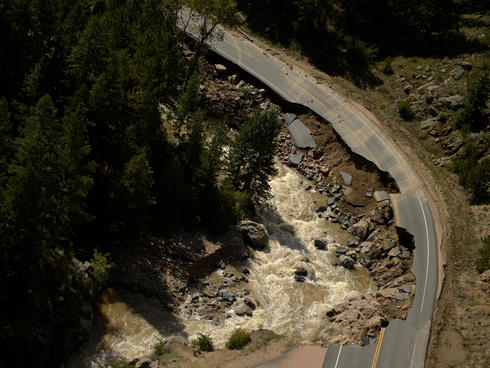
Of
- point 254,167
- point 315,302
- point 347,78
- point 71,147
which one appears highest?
point 347,78

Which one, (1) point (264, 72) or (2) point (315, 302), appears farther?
(1) point (264, 72)

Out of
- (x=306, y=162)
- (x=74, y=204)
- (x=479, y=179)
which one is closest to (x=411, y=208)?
(x=479, y=179)

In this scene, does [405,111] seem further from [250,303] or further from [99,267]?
[99,267]

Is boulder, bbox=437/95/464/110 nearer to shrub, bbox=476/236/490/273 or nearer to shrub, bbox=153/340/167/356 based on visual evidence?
shrub, bbox=476/236/490/273

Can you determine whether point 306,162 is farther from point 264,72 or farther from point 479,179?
point 479,179

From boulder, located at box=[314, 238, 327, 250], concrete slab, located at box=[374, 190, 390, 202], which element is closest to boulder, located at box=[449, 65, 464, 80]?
concrete slab, located at box=[374, 190, 390, 202]

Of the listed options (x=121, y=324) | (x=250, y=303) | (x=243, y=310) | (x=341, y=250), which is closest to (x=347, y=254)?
(x=341, y=250)

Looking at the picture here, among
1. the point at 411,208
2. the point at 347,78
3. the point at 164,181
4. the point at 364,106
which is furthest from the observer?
the point at 347,78

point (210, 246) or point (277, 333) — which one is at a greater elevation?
point (210, 246)
